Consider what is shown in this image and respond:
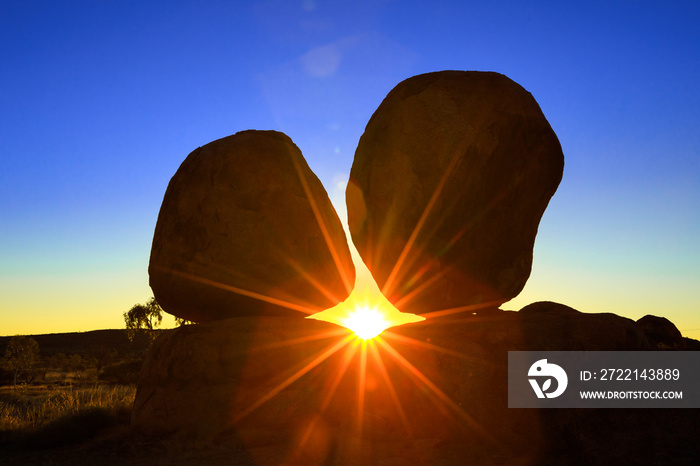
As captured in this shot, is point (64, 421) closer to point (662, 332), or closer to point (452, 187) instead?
point (452, 187)

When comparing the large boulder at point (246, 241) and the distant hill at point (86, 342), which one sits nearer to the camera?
the large boulder at point (246, 241)

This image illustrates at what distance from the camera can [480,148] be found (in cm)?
890

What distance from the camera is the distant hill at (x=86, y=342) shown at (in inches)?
2405

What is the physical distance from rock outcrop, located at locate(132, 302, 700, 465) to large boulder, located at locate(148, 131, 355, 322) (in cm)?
60

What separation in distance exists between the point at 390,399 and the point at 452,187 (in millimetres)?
3614

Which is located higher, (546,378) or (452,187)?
(452,187)

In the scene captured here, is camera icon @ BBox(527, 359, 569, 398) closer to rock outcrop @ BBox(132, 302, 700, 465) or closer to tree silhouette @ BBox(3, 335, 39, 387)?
rock outcrop @ BBox(132, 302, 700, 465)

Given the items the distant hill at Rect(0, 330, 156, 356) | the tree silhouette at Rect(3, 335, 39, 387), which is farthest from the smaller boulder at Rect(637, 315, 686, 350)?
the distant hill at Rect(0, 330, 156, 356)

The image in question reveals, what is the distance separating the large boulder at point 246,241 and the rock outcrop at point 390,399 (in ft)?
1.96

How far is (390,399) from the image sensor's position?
8.57 meters

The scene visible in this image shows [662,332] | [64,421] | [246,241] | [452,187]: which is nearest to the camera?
[452,187]

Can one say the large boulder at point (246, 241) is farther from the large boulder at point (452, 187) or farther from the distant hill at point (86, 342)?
the distant hill at point (86, 342)

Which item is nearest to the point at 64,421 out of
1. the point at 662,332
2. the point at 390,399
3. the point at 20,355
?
the point at 390,399

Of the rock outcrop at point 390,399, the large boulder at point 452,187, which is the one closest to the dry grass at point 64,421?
the rock outcrop at point 390,399
